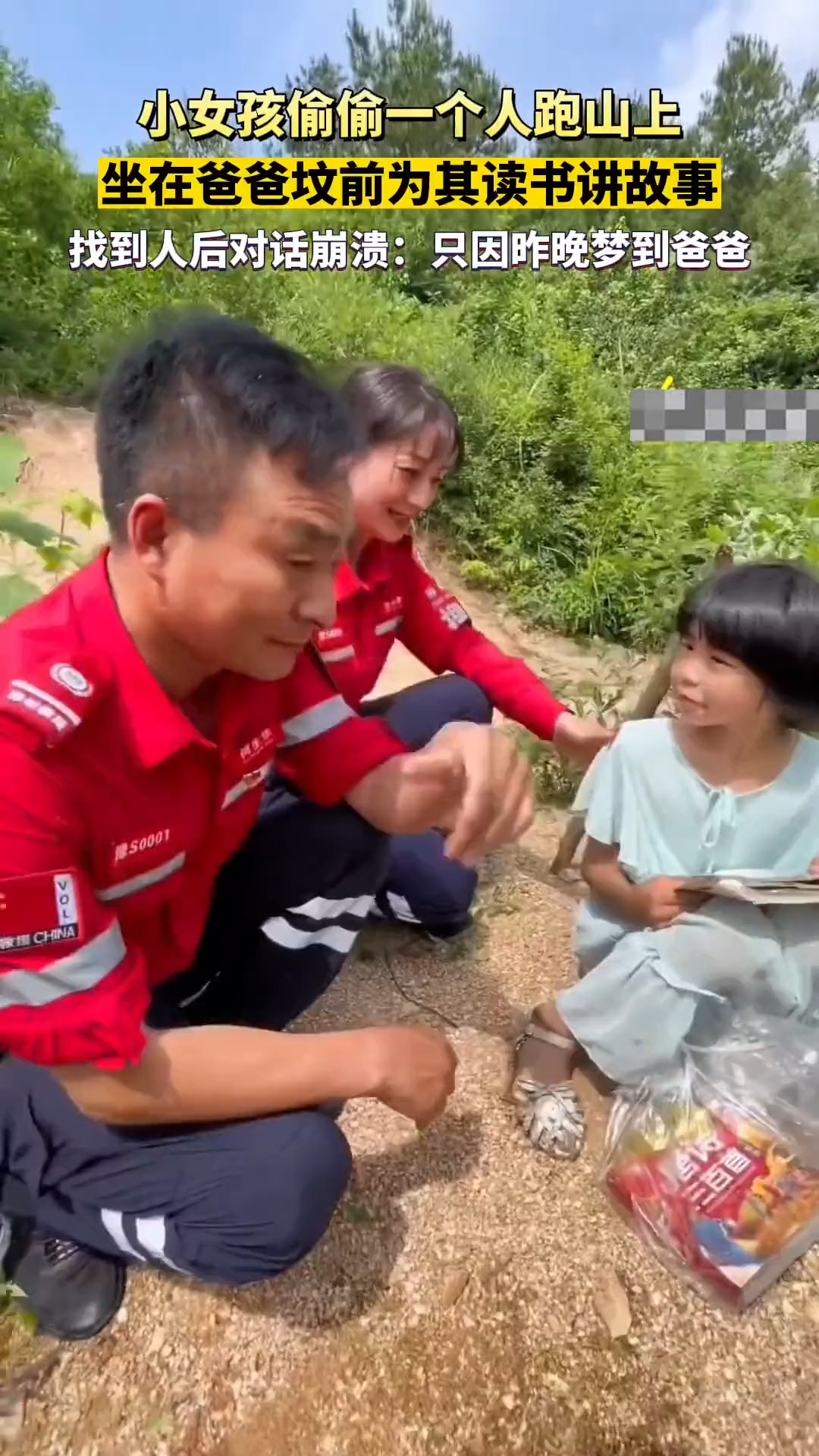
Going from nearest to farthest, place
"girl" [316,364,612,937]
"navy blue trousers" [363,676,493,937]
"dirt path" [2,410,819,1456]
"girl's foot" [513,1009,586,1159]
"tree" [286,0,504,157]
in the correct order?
"dirt path" [2,410,819,1456] → "girl's foot" [513,1009,586,1159] → "girl" [316,364,612,937] → "navy blue trousers" [363,676,493,937] → "tree" [286,0,504,157]

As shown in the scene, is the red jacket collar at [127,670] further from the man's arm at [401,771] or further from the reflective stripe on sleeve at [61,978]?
the man's arm at [401,771]

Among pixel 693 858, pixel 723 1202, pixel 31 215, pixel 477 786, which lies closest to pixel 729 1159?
pixel 723 1202

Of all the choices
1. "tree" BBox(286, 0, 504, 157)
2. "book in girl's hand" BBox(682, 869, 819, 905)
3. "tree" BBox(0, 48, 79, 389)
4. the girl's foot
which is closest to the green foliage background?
"tree" BBox(0, 48, 79, 389)

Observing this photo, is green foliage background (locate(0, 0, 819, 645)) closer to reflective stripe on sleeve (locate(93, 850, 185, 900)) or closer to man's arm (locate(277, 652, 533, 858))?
man's arm (locate(277, 652, 533, 858))

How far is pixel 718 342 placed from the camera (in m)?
8.38

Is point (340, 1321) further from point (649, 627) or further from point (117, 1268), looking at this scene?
point (649, 627)

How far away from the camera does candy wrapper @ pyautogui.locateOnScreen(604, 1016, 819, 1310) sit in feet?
4.74

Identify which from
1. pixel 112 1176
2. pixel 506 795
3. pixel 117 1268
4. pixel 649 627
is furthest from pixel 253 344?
pixel 649 627

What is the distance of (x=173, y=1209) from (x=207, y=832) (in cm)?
49

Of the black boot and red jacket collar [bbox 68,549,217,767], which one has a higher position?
red jacket collar [bbox 68,549,217,767]

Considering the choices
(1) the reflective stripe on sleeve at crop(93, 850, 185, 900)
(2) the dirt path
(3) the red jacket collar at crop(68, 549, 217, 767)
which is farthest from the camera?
(2) the dirt path

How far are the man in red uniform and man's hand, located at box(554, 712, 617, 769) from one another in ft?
1.95

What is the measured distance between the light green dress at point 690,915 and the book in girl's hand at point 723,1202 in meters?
0.14

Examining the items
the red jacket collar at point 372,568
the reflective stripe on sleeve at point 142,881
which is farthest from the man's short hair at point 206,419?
the red jacket collar at point 372,568
